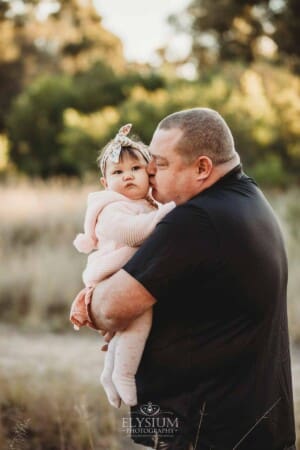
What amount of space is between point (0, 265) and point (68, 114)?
9260 mm

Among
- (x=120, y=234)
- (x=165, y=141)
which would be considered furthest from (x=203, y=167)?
(x=120, y=234)

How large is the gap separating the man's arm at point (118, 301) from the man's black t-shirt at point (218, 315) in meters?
0.04

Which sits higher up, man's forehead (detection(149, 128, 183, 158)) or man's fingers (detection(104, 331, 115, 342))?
man's forehead (detection(149, 128, 183, 158))

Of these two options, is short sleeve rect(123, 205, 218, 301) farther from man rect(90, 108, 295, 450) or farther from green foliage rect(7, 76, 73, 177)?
green foliage rect(7, 76, 73, 177)

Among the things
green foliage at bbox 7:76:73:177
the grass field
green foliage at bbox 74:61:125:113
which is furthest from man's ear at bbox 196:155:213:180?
green foliage at bbox 74:61:125:113

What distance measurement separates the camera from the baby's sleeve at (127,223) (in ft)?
8.65

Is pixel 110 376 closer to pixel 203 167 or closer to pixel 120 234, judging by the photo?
pixel 120 234

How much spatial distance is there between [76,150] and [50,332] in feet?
32.8

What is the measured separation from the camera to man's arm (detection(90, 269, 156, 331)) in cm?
241

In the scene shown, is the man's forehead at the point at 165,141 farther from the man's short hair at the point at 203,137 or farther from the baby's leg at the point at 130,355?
the baby's leg at the point at 130,355

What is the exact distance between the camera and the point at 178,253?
2.34 meters

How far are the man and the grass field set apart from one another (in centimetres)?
74

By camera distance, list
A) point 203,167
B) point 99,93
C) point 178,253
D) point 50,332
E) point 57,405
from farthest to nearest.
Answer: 1. point 99,93
2. point 50,332
3. point 57,405
4. point 203,167
5. point 178,253

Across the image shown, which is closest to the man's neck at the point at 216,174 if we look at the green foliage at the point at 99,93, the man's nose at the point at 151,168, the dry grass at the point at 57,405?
the man's nose at the point at 151,168
